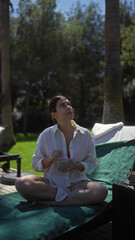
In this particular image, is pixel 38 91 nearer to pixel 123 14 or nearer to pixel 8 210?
pixel 123 14

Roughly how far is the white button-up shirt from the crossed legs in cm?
9

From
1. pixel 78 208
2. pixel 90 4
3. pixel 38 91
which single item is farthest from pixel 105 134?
pixel 90 4

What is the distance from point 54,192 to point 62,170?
0.28 metres

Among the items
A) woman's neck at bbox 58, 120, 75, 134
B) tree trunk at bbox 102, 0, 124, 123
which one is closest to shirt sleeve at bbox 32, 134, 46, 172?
woman's neck at bbox 58, 120, 75, 134

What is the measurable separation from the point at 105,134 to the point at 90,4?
20.8m

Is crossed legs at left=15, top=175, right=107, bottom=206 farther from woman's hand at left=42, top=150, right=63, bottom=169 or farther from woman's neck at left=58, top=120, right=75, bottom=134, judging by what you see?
woman's neck at left=58, top=120, right=75, bottom=134

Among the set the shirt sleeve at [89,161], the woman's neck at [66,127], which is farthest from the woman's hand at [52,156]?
the woman's neck at [66,127]

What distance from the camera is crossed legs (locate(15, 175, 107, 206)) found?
2.55 metres

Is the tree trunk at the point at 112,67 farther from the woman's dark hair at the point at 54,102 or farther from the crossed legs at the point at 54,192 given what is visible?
the crossed legs at the point at 54,192

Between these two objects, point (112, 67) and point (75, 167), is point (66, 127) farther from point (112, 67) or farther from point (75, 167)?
point (112, 67)

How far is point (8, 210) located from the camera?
8.23 ft

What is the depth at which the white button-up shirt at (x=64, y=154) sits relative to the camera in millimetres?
2713

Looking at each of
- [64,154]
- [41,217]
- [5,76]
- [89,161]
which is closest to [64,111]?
[64,154]

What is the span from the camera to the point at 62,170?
2.56m
